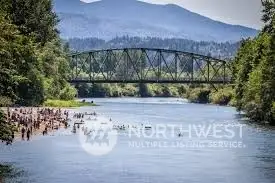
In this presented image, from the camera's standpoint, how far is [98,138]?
Result: 251 feet

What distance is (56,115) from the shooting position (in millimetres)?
99188

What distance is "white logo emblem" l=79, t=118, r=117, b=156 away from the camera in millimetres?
67375

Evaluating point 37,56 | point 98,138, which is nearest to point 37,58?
point 37,56

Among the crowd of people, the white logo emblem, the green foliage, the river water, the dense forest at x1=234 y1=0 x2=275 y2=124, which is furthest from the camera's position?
the dense forest at x1=234 y1=0 x2=275 y2=124

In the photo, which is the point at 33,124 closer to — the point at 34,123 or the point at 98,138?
the point at 34,123

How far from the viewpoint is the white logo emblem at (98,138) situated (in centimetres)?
6738

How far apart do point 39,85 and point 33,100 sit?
10.4ft

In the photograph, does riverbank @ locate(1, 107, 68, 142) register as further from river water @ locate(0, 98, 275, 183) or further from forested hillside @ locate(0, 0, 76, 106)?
forested hillside @ locate(0, 0, 76, 106)

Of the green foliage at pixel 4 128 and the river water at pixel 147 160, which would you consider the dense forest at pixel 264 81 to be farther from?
the green foliage at pixel 4 128

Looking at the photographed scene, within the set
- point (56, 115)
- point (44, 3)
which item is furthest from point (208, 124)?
point (44, 3)

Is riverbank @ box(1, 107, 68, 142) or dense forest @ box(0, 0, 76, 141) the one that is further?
dense forest @ box(0, 0, 76, 141)

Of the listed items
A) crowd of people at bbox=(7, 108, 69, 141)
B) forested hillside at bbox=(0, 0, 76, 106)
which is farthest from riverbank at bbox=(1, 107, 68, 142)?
forested hillside at bbox=(0, 0, 76, 106)

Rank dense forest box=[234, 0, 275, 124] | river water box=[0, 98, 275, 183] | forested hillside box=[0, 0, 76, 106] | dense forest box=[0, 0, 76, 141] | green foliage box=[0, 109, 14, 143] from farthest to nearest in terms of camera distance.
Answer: forested hillside box=[0, 0, 76, 106] → dense forest box=[0, 0, 76, 141] → dense forest box=[234, 0, 275, 124] → river water box=[0, 98, 275, 183] → green foliage box=[0, 109, 14, 143]

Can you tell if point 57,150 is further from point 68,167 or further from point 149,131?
point 149,131
